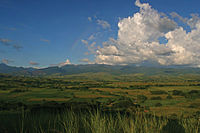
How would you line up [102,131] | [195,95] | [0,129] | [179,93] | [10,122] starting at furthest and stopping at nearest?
1. [179,93]
2. [195,95]
3. [10,122]
4. [0,129]
5. [102,131]

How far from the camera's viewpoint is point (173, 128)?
4.17 m

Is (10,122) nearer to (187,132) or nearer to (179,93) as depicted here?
(187,132)

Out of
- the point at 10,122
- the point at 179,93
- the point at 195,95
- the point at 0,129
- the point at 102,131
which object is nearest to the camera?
the point at 102,131

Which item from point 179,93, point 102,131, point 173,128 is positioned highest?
point 102,131

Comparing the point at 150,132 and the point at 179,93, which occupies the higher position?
the point at 150,132

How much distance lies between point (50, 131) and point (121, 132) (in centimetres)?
171

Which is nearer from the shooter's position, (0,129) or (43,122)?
(0,129)

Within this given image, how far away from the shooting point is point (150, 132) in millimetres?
3406

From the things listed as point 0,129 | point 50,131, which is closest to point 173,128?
point 50,131

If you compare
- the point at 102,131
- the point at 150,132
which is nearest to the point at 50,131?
the point at 102,131

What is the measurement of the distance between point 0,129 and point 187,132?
4.54 m

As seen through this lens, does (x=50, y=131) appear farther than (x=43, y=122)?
No

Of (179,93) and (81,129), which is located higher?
(81,129)

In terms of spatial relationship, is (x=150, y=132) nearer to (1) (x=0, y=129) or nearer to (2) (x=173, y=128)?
(2) (x=173, y=128)
